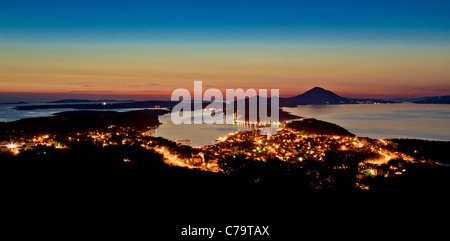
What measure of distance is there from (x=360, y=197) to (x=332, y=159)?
46.9 ft

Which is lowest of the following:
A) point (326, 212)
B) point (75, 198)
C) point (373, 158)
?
point (373, 158)

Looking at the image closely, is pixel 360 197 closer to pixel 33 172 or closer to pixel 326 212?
pixel 326 212

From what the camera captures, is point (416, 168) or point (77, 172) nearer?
point (77, 172)

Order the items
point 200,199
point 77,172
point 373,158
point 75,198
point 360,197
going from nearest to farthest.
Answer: point 75,198
point 200,199
point 360,197
point 77,172
point 373,158

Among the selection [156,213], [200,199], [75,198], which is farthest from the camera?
[200,199]

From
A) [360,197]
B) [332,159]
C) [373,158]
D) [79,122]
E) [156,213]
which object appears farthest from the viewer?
[79,122]

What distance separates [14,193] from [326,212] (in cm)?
1429

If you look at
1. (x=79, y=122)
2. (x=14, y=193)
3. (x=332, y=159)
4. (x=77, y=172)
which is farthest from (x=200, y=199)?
(x=79, y=122)

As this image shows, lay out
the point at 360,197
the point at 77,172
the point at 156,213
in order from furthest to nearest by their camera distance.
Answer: the point at 77,172 < the point at 360,197 < the point at 156,213

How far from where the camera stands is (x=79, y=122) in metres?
79.0
